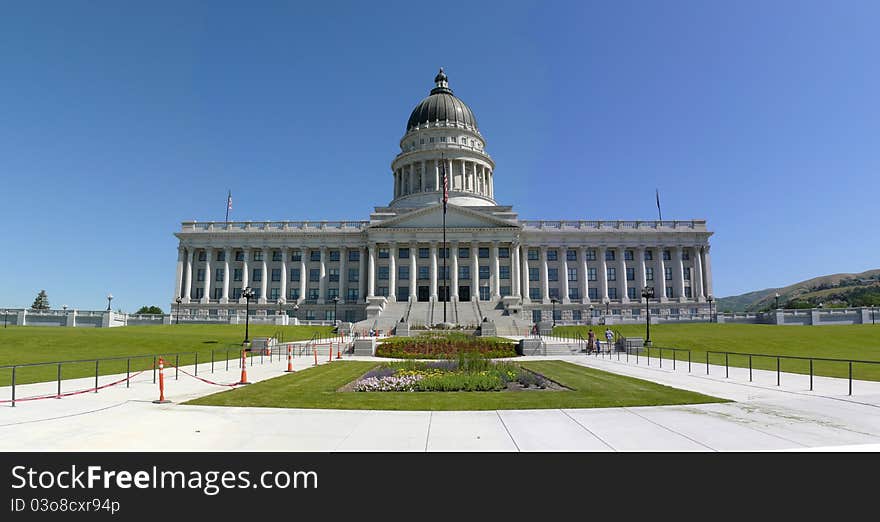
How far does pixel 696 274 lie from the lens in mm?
91062

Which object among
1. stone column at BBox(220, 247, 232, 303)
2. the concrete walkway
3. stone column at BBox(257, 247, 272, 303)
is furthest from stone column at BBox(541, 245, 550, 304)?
the concrete walkway

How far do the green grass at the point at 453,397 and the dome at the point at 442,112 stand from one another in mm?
97709

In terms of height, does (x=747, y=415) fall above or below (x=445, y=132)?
below

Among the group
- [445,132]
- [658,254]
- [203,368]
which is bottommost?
[203,368]

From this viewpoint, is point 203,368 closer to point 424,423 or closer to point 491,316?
point 424,423

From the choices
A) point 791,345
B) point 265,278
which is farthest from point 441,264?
point 791,345

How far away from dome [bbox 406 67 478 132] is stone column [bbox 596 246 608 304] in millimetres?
42105

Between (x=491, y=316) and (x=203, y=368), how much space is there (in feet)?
151

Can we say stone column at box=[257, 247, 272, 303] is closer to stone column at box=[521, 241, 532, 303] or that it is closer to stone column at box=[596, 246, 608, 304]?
stone column at box=[521, 241, 532, 303]

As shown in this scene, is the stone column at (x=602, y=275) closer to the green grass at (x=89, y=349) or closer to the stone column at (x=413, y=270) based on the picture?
the stone column at (x=413, y=270)

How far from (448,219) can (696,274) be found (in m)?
47.2

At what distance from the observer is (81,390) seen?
56.1 feet
